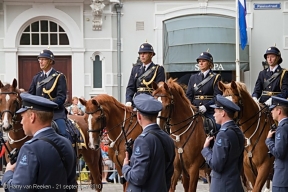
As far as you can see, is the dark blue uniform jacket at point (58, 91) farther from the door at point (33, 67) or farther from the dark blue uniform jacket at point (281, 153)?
the door at point (33, 67)

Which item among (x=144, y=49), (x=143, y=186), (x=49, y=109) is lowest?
(x=143, y=186)

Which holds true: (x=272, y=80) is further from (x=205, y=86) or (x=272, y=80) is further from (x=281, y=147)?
(x=281, y=147)

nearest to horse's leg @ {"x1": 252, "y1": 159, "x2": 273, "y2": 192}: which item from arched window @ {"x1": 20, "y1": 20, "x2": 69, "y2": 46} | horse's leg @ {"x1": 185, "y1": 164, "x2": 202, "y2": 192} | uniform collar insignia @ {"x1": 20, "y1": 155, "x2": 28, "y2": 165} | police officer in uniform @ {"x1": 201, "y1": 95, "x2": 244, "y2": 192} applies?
horse's leg @ {"x1": 185, "y1": 164, "x2": 202, "y2": 192}

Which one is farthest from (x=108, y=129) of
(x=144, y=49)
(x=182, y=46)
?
(x=182, y=46)

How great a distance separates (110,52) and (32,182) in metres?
15.6

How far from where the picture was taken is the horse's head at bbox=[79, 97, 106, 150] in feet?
39.7

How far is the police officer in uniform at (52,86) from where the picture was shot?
1172 cm

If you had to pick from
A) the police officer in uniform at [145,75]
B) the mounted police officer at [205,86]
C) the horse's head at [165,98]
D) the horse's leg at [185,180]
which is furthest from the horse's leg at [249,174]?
the police officer in uniform at [145,75]

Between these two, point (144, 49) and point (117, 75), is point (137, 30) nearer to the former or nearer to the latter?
point (117, 75)

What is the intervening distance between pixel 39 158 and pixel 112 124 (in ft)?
21.7

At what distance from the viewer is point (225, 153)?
7.80 m

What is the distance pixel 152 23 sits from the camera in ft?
69.9

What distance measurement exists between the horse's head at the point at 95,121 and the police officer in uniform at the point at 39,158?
5.82 meters

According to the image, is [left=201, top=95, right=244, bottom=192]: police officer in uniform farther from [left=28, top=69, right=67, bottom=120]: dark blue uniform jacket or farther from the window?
the window
